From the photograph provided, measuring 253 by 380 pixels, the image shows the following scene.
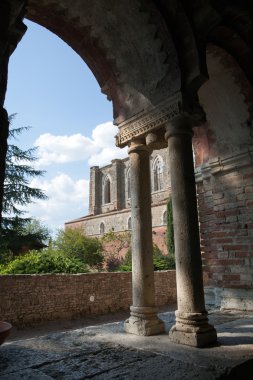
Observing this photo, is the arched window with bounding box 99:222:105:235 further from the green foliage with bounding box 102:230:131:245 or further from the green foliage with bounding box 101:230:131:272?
the green foliage with bounding box 102:230:131:245

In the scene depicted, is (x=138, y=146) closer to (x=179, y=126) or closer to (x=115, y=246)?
(x=179, y=126)

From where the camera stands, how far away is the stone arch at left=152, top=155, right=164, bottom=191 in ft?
111

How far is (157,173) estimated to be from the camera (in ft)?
112

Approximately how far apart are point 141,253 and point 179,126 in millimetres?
1514

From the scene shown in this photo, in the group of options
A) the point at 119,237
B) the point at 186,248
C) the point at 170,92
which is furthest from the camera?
the point at 119,237

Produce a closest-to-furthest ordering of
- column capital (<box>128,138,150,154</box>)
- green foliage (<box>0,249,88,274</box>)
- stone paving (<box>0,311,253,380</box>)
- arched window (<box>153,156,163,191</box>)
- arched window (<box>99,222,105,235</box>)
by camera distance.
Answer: stone paving (<box>0,311,253,380</box>) < column capital (<box>128,138,150,154</box>) < green foliage (<box>0,249,88,274</box>) < arched window (<box>99,222,105,235</box>) < arched window (<box>153,156,163,191</box>)

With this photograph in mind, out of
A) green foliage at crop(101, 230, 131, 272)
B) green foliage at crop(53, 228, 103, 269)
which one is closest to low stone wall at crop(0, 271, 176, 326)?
green foliage at crop(53, 228, 103, 269)

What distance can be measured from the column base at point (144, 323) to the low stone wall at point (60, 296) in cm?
614

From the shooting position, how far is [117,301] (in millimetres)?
11570

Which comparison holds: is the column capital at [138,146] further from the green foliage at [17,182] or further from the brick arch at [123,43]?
the green foliage at [17,182]

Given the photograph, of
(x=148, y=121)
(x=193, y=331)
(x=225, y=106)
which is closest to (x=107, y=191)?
(x=225, y=106)

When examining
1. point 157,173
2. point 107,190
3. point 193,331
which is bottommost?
point 193,331

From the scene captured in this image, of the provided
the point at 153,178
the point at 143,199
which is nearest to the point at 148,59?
the point at 143,199

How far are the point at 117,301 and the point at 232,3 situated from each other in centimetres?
1001
